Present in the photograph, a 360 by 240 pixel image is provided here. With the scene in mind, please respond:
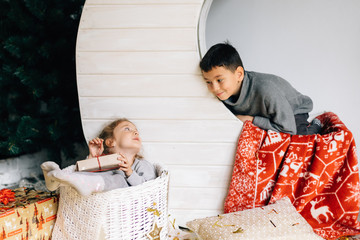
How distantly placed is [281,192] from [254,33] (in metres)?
1.05

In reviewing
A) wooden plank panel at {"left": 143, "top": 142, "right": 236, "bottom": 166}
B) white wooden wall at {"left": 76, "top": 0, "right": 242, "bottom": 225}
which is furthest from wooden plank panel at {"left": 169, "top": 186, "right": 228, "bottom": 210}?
wooden plank panel at {"left": 143, "top": 142, "right": 236, "bottom": 166}

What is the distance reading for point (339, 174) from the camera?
165 centimetres

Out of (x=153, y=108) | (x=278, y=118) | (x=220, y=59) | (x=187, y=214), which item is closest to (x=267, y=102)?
(x=278, y=118)

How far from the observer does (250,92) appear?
1774mm

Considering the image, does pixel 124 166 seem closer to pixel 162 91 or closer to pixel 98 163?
pixel 98 163

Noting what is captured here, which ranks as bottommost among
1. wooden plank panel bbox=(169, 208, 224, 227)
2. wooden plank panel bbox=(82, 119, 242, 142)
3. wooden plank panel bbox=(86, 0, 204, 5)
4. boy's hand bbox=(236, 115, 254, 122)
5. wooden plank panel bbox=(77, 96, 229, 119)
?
wooden plank panel bbox=(169, 208, 224, 227)

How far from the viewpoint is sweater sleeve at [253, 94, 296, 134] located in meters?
1.69

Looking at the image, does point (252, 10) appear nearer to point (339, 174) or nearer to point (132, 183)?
point (339, 174)

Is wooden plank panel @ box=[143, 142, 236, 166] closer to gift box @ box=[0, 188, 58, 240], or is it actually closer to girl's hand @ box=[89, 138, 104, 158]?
girl's hand @ box=[89, 138, 104, 158]

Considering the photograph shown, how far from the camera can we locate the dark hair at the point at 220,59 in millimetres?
1630

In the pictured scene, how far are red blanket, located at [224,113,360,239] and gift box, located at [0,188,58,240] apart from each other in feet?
2.71

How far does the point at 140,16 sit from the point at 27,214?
100cm

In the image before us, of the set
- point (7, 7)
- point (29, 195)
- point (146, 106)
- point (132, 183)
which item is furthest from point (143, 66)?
point (7, 7)

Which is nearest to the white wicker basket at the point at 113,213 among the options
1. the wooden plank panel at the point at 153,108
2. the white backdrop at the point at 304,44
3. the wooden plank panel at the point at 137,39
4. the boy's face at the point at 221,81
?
the wooden plank panel at the point at 153,108
